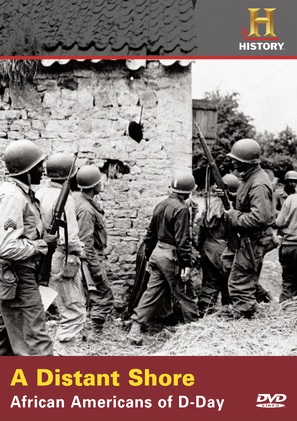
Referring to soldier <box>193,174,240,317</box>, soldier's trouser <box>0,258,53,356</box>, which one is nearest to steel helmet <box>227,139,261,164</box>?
soldier <box>193,174,240,317</box>

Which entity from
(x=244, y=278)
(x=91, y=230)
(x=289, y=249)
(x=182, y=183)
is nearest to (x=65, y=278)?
(x=91, y=230)

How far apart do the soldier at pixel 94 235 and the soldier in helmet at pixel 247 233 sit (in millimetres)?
1500

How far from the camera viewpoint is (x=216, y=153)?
1939 cm

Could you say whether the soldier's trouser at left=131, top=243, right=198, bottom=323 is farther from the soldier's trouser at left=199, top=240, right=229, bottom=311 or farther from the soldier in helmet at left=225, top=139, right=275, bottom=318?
the soldier's trouser at left=199, top=240, right=229, bottom=311

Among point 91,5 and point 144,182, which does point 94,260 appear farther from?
point 91,5

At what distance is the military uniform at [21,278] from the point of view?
3.97 meters

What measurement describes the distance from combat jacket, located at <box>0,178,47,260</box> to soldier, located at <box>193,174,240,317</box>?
336 cm

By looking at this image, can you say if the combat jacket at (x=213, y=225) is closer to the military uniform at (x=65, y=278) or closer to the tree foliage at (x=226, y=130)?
Answer: the military uniform at (x=65, y=278)

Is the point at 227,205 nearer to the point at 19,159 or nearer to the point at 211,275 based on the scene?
the point at 211,275

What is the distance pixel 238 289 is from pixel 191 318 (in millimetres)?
711

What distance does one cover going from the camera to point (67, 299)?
17.9ft

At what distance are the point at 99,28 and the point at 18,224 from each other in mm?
4437
